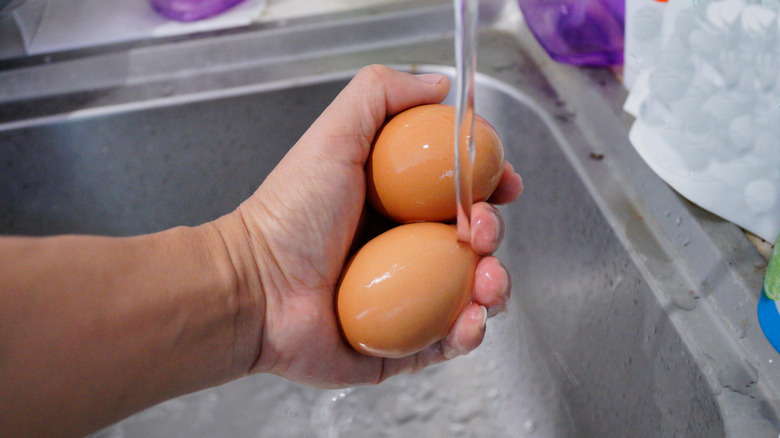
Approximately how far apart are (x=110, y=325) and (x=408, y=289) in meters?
0.27

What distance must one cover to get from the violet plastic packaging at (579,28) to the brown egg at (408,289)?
1.46 ft

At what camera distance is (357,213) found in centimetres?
74

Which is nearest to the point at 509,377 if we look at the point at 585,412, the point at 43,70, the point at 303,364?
the point at 585,412

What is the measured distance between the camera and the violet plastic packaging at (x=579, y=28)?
3.01 ft

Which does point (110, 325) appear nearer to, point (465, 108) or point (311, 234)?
point (311, 234)

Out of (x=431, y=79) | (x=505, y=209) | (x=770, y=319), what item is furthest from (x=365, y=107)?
(x=770, y=319)

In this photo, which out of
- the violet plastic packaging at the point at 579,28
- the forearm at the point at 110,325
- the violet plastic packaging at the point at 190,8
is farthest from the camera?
the violet plastic packaging at the point at 190,8

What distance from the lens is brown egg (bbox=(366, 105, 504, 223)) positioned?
0.65 metres

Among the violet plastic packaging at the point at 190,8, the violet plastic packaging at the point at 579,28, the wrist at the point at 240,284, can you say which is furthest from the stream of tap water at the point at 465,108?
the violet plastic packaging at the point at 190,8

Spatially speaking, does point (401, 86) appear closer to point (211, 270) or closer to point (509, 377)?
point (211, 270)

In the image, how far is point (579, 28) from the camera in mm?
945

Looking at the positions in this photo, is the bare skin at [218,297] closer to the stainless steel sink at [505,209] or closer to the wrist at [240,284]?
the wrist at [240,284]

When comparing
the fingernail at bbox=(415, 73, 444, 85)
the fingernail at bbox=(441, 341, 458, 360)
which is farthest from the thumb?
the fingernail at bbox=(441, 341, 458, 360)

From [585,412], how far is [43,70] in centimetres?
96
